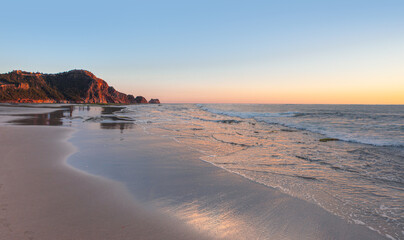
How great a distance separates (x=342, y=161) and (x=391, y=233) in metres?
5.45

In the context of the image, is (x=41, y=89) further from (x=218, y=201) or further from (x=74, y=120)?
(x=218, y=201)

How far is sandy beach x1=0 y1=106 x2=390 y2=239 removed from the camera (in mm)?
3113

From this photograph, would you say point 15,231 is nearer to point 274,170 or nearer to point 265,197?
point 265,197

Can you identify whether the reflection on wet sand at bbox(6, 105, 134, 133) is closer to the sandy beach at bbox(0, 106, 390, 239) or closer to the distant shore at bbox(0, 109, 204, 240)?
the sandy beach at bbox(0, 106, 390, 239)

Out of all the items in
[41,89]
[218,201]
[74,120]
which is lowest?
[218,201]

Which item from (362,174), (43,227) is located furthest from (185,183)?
(362,174)

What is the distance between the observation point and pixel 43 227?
302cm

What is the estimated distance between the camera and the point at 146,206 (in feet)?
12.9

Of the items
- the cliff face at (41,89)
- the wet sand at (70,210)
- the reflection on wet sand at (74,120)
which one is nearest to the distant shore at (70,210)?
the wet sand at (70,210)

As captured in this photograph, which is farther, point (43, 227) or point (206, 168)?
point (206, 168)

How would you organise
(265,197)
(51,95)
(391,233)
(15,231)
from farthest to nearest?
(51,95) → (265,197) → (391,233) → (15,231)

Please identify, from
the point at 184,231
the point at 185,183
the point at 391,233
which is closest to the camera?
the point at 184,231

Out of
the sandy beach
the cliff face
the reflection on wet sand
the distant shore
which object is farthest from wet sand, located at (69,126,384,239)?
the cliff face

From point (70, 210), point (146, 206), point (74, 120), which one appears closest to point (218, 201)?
point (146, 206)
